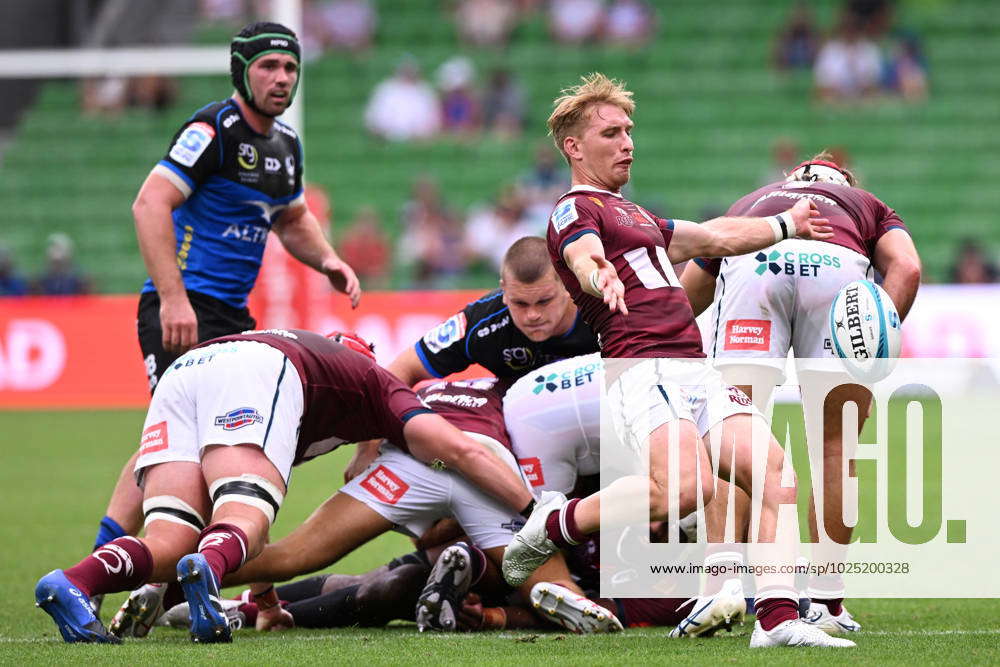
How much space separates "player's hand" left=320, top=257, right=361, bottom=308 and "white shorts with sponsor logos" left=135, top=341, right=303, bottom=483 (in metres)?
1.43

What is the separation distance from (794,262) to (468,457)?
152 cm

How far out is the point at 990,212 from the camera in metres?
20.3

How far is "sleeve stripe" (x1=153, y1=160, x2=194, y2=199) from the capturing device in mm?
6539

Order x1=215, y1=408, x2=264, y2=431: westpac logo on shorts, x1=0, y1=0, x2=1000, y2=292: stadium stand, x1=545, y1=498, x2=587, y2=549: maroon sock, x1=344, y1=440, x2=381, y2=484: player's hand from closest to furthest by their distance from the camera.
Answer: x1=545, y1=498, x2=587, y2=549: maroon sock < x1=215, y1=408, x2=264, y2=431: westpac logo on shorts < x1=344, y1=440, x2=381, y2=484: player's hand < x1=0, y1=0, x2=1000, y2=292: stadium stand

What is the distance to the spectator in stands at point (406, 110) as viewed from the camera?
21.8m

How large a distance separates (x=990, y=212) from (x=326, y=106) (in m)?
9.87

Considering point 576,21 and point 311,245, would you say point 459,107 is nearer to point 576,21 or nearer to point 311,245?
point 576,21

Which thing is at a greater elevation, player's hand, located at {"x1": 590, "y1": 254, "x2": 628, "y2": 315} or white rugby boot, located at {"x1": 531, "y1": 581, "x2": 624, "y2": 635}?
player's hand, located at {"x1": 590, "y1": 254, "x2": 628, "y2": 315}

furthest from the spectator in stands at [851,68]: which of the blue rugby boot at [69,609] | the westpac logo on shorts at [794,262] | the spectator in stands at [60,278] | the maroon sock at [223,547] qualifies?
the blue rugby boot at [69,609]

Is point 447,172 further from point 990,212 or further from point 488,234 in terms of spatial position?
Answer: point 990,212

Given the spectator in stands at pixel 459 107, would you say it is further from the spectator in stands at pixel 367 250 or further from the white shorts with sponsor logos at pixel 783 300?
the white shorts with sponsor logos at pixel 783 300

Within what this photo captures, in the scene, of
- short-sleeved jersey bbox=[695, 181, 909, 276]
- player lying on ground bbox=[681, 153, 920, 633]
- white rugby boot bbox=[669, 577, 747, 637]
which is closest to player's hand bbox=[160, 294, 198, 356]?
player lying on ground bbox=[681, 153, 920, 633]

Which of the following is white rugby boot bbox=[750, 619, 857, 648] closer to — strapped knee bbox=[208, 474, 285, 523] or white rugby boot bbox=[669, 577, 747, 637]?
white rugby boot bbox=[669, 577, 747, 637]

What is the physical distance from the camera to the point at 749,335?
5.90m
